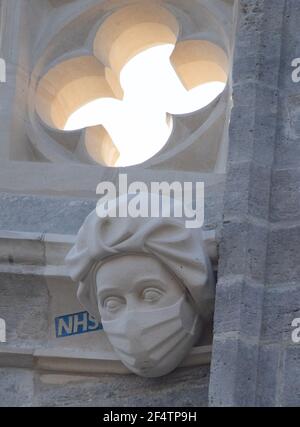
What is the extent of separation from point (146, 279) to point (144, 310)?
7cm

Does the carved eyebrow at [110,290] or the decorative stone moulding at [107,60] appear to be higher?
the decorative stone moulding at [107,60]

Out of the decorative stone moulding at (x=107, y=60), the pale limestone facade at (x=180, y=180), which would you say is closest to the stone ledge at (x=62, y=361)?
the pale limestone facade at (x=180, y=180)

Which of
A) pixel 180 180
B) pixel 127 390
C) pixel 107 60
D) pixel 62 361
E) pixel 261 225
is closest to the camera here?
pixel 261 225

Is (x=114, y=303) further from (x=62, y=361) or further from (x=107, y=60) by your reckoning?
(x=107, y=60)

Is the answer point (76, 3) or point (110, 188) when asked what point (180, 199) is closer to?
point (110, 188)

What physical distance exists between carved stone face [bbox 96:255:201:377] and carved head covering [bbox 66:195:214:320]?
24 mm

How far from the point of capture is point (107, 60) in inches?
282

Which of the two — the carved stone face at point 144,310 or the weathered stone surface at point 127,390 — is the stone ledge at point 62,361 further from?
the carved stone face at point 144,310

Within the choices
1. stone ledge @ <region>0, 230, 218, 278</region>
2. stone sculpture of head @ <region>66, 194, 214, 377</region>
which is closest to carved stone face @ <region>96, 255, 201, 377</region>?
stone sculpture of head @ <region>66, 194, 214, 377</region>

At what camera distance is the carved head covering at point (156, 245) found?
20.3 feet

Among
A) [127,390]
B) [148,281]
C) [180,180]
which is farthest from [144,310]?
[180,180]

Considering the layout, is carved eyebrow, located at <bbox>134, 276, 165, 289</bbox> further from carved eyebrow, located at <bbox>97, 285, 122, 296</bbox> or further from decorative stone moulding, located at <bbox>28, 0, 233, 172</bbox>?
decorative stone moulding, located at <bbox>28, 0, 233, 172</bbox>

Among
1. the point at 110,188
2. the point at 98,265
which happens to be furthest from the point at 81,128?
the point at 98,265

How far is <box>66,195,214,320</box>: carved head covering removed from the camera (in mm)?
6184
